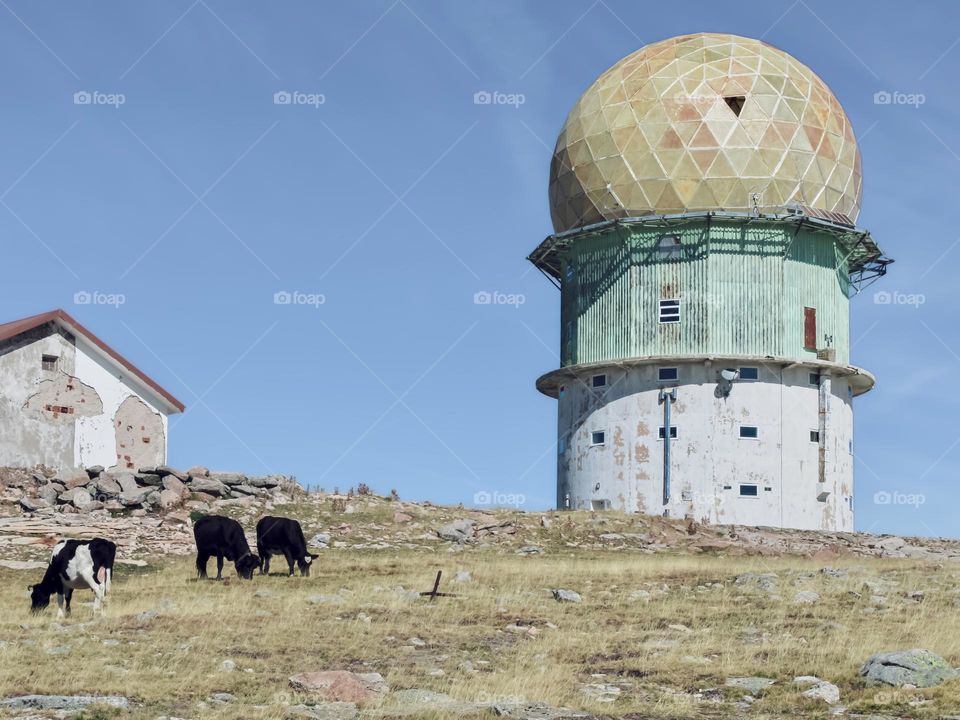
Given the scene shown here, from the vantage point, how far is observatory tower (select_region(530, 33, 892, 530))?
4150 cm

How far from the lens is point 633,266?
1705 inches

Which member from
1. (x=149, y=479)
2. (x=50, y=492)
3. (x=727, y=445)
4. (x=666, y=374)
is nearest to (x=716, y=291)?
(x=666, y=374)

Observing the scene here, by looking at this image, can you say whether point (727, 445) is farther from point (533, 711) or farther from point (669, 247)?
point (533, 711)

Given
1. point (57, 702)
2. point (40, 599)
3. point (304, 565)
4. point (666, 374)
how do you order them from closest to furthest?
point (57, 702), point (40, 599), point (304, 565), point (666, 374)

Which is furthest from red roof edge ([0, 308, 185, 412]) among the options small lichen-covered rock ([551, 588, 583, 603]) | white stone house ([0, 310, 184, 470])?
small lichen-covered rock ([551, 588, 583, 603])

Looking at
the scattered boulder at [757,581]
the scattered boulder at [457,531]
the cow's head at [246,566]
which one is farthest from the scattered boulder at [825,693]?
the scattered boulder at [457,531]

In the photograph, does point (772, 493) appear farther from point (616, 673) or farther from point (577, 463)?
point (616, 673)

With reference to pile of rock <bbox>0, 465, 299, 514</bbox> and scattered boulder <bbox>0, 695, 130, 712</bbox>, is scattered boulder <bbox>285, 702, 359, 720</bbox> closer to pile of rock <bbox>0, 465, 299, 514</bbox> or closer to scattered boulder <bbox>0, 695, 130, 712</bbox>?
scattered boulder <bbox>0, 695, 130, 712</bbox>

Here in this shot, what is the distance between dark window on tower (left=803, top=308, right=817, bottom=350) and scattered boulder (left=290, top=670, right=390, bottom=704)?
2902 cm

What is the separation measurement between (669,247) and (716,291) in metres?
1.99

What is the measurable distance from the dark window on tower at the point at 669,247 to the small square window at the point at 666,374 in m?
3.44

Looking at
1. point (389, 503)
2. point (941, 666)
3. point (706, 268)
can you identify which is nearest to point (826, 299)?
point (706, 268)

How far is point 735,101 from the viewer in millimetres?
43031

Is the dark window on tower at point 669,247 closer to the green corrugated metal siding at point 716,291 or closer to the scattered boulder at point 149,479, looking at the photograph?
the green corrugated metal siding at point 716,291
